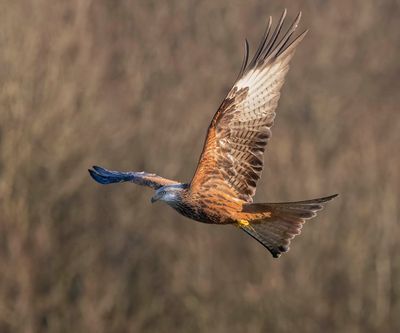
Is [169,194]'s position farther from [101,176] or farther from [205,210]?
[101,176]

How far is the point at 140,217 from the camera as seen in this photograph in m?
17.2

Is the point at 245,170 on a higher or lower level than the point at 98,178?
lower

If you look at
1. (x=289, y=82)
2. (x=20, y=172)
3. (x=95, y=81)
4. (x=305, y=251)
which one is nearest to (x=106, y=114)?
(x=95, y=81)

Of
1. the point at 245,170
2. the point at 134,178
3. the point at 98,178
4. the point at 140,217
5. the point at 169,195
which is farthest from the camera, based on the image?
the point at 140,217

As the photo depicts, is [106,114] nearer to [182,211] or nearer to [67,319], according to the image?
[67,319]

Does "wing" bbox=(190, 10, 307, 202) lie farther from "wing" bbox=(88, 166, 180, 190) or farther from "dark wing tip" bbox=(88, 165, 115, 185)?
"dark wing tip" bbox=(88, 165, 115, 185)

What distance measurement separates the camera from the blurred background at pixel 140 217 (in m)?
15.8

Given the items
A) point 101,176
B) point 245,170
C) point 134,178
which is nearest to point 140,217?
point 101,176

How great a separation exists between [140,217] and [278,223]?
10162 millimetres

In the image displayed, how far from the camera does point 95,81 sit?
17.2 m

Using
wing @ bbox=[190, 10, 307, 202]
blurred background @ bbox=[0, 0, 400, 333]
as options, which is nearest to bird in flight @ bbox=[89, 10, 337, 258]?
wing @ bbox=[190, 10, 307, 202]

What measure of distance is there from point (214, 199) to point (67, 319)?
966cm

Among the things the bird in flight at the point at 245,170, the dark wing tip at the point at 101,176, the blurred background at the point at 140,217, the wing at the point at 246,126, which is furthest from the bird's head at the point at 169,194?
the blurred background at the point at 140,217

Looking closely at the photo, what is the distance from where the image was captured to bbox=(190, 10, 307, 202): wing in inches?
278
